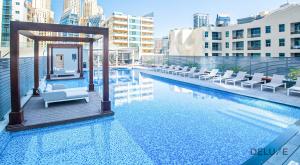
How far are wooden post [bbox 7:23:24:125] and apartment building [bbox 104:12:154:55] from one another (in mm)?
61056

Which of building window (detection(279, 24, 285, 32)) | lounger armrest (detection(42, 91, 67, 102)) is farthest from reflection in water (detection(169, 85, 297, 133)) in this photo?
building window (detection(279, 24, 285, 32))

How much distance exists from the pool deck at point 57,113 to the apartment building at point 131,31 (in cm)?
5882

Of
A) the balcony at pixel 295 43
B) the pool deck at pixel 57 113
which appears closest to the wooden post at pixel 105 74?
the pool deck at pixel 57 113

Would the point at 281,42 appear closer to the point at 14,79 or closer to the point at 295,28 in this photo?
the point at 295,28

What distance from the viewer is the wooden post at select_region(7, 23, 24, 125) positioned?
5.91 metres

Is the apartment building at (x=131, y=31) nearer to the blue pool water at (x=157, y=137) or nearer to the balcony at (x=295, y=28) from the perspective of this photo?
the balcony at (x=295, y=28)

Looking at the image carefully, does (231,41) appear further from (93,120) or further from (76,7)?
(76,7)

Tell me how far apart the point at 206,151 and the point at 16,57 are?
5.72 m

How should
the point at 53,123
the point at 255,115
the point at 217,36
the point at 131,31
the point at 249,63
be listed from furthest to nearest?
the point at 131,31, the point at 217,36, the point at 249,63, the point at 255,115, the point at 53,123

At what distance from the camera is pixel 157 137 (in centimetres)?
Result: 569

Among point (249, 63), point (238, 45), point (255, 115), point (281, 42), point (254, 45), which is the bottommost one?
point (255, 115)

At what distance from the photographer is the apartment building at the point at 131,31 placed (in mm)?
70375

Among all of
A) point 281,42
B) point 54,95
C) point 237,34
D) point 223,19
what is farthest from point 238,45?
point 54,95

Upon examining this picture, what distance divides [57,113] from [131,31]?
69518mm
